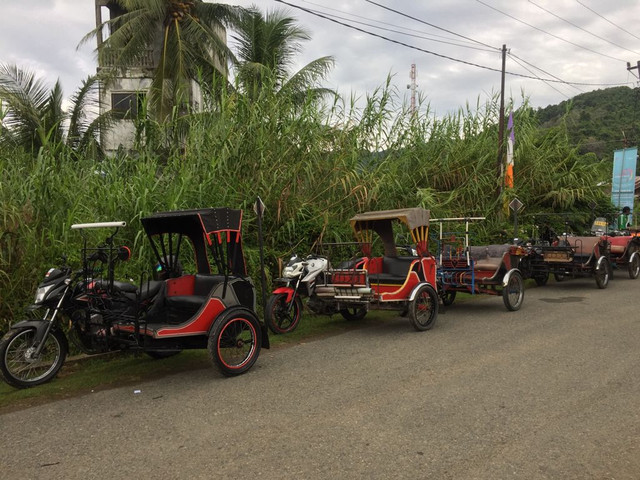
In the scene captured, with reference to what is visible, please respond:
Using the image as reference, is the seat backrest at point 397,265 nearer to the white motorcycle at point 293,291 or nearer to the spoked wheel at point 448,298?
the white motorcycle at point 293,291

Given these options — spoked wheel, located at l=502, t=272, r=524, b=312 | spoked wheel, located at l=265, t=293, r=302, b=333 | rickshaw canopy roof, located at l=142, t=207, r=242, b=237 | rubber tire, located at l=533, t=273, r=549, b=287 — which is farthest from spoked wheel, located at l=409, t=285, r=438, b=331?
rubber tire, located at l=533, t=273, r=549, b=287

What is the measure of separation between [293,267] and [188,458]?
4595mm

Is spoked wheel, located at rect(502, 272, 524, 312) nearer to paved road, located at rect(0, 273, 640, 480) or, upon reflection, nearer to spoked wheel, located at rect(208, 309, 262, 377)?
paved road, located at rect(0, 273, 640, 480)

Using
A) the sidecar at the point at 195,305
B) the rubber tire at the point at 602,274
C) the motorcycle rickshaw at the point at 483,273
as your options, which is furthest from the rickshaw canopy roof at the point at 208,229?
the rubber tire at the point at 602,274

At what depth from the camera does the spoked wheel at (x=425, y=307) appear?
803 cm

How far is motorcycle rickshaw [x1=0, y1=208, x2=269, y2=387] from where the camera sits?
5.32 metres

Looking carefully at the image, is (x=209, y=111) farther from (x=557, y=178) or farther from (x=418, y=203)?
(x=557, y=178)

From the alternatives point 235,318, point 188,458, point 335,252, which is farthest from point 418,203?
point 188,458

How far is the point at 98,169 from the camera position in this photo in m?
8.92

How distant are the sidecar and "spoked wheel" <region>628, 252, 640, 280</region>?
12.5m

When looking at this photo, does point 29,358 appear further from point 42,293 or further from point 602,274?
point 602,274

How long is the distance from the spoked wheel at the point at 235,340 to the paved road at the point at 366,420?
0.50 ft

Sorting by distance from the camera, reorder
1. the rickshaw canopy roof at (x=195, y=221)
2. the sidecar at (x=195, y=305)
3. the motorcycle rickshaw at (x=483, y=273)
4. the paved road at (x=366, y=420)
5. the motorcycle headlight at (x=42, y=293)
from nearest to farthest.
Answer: the paved road at (x=366, y=420), the motorcycle headlight at (x=42, y=293), the sidecar at (x=195, y=305), the rickshaw canopy roof at (x=195, y=221), the motorcycle rickshaw at (x=483, y=273)

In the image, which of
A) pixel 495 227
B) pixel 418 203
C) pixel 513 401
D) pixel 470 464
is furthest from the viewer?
pixel 495 227
